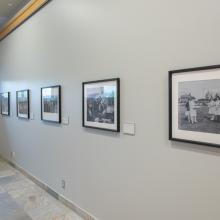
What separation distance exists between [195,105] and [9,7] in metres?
4.63

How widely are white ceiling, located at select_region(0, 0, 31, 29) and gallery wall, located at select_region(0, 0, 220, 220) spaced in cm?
90

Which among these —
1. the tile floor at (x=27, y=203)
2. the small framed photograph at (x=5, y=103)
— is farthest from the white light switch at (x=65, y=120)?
the small framed photograph at (x=5, y=103)

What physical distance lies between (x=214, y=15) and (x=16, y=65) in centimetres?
452

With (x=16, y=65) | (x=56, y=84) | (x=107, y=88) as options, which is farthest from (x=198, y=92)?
(x=16, y=65)

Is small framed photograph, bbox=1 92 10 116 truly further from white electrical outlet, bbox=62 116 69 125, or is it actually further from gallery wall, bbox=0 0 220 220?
white electrical outlet, bbox=62 116 69 125

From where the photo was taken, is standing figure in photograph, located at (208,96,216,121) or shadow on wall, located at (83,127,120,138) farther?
shadow on wall, located at (83,127,120,138)

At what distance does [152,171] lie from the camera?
2.22m

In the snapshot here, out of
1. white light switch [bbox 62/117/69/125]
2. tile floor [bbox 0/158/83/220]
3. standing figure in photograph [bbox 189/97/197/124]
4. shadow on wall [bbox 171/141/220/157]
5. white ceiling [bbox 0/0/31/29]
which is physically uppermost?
white ceiling [bbox 0/0/31/29]

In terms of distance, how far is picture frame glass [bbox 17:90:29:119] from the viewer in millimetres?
4855

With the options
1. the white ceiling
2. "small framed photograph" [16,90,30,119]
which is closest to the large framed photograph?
"small framed photograph" [16,90,30,119]

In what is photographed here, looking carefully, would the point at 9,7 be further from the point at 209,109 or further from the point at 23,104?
the point at 209,109

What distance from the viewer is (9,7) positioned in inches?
198

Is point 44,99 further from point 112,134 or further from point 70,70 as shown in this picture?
point 112,134

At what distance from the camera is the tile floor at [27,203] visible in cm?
328
